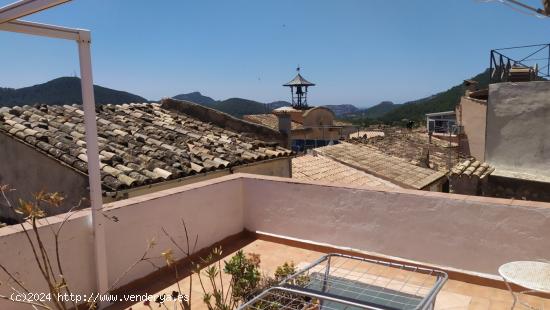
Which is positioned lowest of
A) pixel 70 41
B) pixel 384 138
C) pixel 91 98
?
pixel 384 138

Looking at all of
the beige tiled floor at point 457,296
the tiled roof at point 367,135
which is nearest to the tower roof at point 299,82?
the tiled roof at point 367,135

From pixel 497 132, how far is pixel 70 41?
821 centimetres

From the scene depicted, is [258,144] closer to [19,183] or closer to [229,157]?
[229,157]

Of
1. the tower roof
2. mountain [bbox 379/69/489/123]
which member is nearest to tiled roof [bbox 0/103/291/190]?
the tower roof

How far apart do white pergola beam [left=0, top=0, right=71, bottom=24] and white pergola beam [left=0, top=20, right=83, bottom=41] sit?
1.51ft

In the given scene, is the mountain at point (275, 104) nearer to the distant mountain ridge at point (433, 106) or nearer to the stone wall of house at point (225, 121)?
the distant mountain ridge at point (433, 106)

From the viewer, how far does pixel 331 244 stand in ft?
16.9

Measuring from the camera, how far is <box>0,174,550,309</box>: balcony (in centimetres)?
387

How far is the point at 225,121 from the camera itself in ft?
37.2

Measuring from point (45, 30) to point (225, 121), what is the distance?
7.97 m

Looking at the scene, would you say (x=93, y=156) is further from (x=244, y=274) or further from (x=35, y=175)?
(x=35, y=175)

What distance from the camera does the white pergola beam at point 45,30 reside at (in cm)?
315

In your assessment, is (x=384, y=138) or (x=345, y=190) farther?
(x=384, y=138)

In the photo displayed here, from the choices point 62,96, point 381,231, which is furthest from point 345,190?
point 62,96
